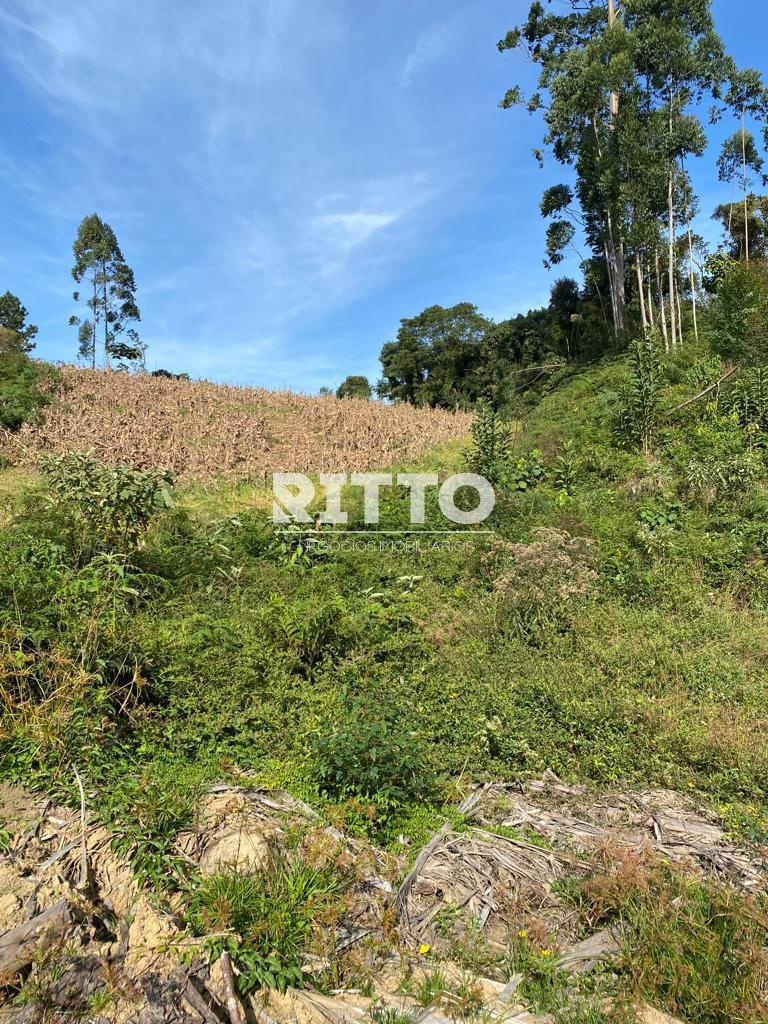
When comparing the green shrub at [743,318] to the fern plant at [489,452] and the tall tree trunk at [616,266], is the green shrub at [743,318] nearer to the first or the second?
the tall tree trunk at [616,266]

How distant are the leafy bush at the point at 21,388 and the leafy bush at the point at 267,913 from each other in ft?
38.1

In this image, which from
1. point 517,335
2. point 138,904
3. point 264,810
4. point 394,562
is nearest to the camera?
point 138,904

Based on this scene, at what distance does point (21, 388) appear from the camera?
38.3ft

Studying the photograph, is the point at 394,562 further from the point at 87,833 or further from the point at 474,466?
the point at 87,833

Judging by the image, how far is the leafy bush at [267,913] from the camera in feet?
6.72

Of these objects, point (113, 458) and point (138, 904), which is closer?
point (138, 904)

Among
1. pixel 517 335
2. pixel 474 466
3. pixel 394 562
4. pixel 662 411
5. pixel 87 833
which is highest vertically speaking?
pixel 517 335

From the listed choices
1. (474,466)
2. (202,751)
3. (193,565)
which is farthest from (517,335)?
(202,751)

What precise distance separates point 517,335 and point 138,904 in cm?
2600

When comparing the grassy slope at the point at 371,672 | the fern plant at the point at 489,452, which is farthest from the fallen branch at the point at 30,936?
the fern plant at the point at 489,452

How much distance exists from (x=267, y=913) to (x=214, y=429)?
11.9 metres

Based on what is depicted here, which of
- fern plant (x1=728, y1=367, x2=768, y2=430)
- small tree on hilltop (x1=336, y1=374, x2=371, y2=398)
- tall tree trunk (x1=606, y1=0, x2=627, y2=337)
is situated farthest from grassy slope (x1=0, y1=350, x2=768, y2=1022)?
small tree on hilltop (x1=336, y1=374, x2=371, y2=398)

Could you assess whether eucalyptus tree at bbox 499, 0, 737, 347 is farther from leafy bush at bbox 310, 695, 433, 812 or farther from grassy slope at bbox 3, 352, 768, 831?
leafy bush at bbox 310, 695, 433, 812

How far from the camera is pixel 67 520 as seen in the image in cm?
542
